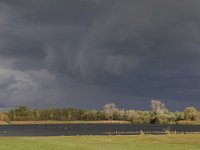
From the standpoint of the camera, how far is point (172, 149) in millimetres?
63750

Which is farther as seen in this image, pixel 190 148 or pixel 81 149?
pixel 190 148

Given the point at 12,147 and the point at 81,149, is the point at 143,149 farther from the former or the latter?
the point at 12,147

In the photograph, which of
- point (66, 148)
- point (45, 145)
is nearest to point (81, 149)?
point (66, 148)

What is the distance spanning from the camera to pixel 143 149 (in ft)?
207

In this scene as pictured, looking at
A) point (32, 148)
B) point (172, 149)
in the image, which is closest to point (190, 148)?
point (172, 149)

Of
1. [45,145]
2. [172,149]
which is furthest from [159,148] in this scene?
[45,145]

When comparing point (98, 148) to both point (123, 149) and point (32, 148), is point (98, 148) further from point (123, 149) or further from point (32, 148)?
point (32, 148)

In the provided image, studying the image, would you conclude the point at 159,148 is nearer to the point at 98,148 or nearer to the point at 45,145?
→ the point at 98,148

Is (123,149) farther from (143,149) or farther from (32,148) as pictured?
(32,148)

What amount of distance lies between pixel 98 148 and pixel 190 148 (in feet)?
45.7

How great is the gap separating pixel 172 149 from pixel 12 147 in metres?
22.9

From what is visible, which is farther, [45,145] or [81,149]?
[45,145]

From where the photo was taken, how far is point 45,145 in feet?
214

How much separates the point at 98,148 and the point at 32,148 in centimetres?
945
